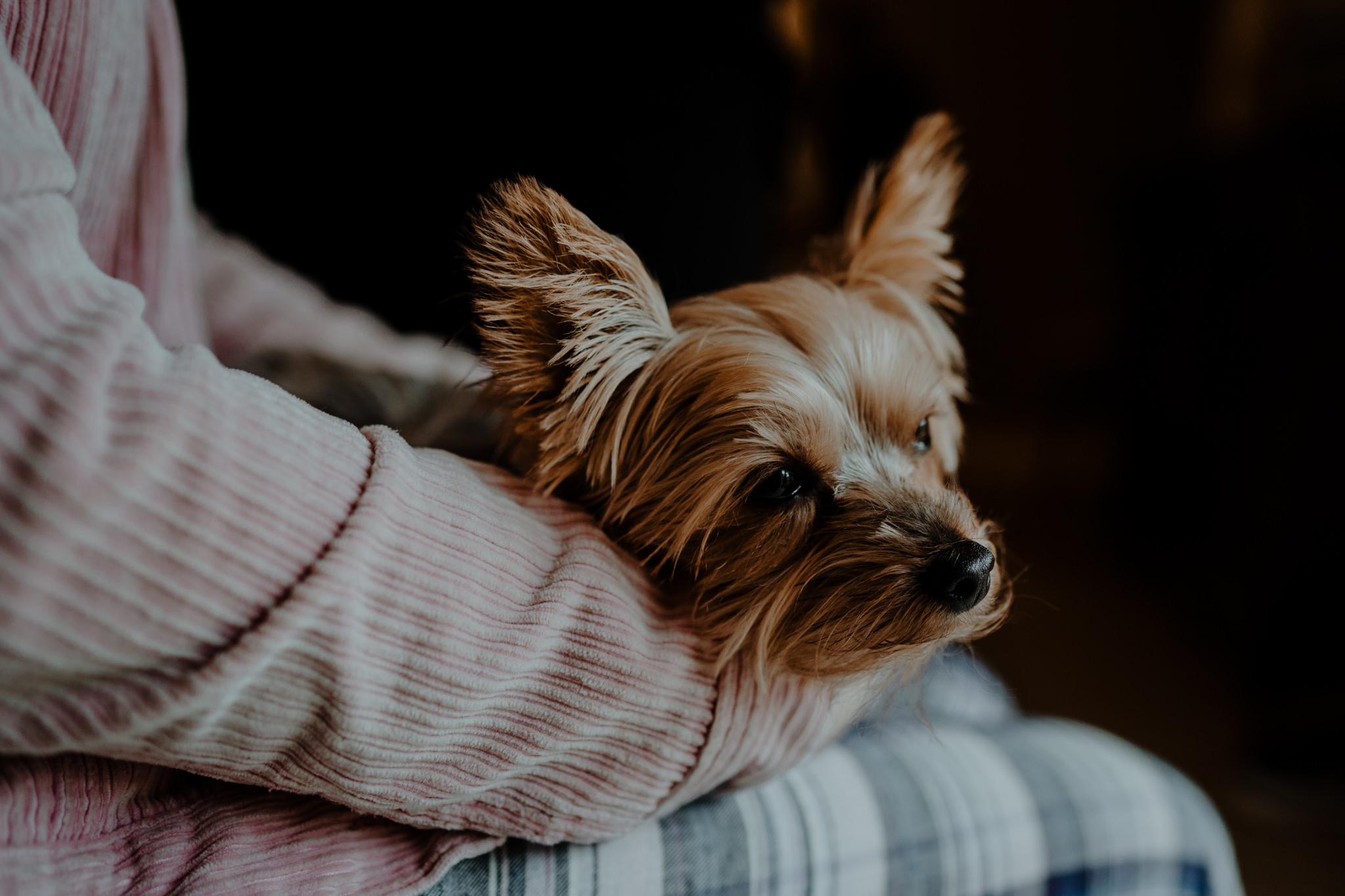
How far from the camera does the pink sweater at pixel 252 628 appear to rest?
0.45 meters

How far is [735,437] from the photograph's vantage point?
32.4 inches

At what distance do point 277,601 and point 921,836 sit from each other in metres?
0.67

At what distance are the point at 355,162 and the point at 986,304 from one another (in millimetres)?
3831

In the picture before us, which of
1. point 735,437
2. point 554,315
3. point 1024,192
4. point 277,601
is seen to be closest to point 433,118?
point 554,315

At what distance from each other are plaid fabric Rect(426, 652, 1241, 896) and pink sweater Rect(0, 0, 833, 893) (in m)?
0.05

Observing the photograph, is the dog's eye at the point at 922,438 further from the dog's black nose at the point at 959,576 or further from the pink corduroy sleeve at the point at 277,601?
the pink corduroy sleeve at the point at 277,601

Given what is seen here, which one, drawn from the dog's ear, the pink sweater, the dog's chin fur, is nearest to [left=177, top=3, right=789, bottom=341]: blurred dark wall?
the dog's ear

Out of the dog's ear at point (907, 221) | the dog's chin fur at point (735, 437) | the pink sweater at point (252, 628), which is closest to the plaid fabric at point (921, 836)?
the pink sweater at point (252, 628)

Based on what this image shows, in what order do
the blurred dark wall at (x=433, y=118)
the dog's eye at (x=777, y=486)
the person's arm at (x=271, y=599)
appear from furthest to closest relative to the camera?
1. the blurred dark wall at (x=433, y=118)
2. the dog's eye at (x=777, y=486)
3. the person's arm at (x=271, y=599)

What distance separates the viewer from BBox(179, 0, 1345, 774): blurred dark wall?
144cm

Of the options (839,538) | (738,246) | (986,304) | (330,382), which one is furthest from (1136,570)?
(330,382)

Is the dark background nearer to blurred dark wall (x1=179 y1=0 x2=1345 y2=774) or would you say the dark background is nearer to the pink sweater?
blurred dark wall (x1=179 y1=0 x2=1345 y2=774)

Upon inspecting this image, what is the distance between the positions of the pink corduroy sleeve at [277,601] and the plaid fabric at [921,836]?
64 millimetres

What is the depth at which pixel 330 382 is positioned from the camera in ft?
3.90
